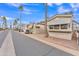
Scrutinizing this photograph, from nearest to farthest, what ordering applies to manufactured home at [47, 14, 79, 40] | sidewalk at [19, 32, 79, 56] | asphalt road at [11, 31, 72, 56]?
1. asphalt road at [11, 31, 72, 56]
2. sidewalk at [19, 32, 79, 56]
3. manufactured home at [47, 14, 79, 40]

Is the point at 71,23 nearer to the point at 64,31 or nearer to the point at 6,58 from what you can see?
the point at 64,31

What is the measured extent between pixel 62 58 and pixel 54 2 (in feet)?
14.6

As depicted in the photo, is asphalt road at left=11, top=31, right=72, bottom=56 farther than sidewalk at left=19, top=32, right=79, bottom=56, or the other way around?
sidewalk at left=19, top=32, right=79, bottom=56

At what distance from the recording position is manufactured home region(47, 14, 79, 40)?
52.0 feet

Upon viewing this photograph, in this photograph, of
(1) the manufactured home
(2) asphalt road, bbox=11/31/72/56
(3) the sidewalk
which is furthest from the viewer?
(1) the manufactured home

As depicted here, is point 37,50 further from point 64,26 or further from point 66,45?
point 64,26

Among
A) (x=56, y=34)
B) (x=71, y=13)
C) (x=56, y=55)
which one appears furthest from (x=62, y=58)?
(x=56, y=34)

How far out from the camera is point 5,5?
41.3 feet

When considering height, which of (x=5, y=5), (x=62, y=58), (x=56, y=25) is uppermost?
(x=5, y=5)

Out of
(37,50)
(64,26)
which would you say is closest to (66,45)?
(37,50)

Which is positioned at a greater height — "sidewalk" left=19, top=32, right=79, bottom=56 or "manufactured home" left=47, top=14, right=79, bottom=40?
"manufactured home" left=47, top=14, right=79, bottom=40

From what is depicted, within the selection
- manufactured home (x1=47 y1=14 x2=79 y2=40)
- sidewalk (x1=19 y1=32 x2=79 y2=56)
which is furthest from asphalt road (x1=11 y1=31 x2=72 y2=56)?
manufactured home (x1=47 y1=14 x2=79 y2=40)

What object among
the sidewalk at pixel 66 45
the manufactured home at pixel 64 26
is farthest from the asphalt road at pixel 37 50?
the manufactured home at pixel 64 26

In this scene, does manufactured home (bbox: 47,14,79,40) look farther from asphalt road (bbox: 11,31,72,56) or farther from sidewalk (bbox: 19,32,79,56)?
asphalt road (bbox: 11,31,72,56)
